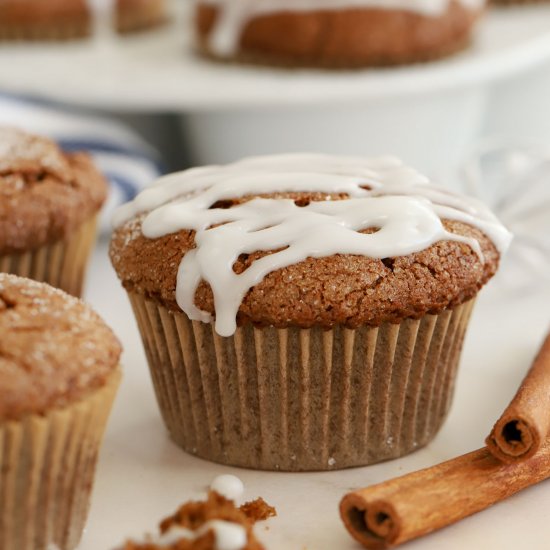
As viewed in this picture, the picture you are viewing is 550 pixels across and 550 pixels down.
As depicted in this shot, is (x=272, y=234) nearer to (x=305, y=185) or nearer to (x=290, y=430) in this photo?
(x=305, y=185)

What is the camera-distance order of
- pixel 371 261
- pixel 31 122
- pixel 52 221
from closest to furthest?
pixel 371 261 < pixel 52 221 < pixel 31 122

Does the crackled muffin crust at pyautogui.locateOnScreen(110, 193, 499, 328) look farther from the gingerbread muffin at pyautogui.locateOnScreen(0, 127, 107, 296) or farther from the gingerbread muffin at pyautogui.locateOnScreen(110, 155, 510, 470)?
the gingerbread muffin at pyautogui.locateOnScreen(0, 127, 107, 296)

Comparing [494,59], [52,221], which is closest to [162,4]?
[494,59]

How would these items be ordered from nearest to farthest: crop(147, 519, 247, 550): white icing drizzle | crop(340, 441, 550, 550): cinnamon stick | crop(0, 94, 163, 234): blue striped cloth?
1. crop(147, 519, 247, 550): white icing drizzle
2. crop(340, 441, 550, 550): cinnamon stick
3. crop(0, 94, 163, 234): blue striped cloth

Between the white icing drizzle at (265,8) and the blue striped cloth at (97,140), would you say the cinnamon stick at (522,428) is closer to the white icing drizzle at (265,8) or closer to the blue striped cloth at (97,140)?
the blue striped cloth at (97,140)

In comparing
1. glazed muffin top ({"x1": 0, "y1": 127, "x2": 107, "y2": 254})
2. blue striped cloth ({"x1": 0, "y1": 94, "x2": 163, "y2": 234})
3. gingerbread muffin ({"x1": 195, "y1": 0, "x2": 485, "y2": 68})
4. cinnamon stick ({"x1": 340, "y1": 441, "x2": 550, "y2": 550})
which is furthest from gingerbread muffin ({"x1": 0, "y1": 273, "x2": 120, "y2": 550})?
gingerbread muffin ({"x1": 195, "y1": 0, "x2": 485, "y2": 68})
